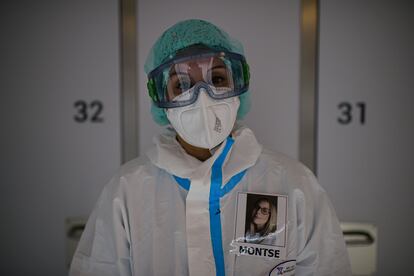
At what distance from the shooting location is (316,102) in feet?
4.11

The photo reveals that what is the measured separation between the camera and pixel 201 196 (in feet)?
2.77

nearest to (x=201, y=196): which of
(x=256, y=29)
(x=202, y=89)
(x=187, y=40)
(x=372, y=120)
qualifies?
(x=202, y=89)

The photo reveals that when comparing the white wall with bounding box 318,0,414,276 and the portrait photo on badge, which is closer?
the portrait photo on badge

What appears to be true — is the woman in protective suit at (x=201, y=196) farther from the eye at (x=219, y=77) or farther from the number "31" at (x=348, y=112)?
the number "31" at (x=348, y=112)

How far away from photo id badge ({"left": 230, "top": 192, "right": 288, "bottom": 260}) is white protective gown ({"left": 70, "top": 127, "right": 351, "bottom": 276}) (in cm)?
2

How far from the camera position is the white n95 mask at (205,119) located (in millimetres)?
801

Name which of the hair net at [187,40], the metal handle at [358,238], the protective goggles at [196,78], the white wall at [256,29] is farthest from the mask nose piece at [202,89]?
the metal handle at [358,238]

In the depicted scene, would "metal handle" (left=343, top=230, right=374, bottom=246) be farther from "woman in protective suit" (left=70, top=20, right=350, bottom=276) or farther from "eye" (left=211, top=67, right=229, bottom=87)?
"eye" (left=211, top=67, right=229, bottom=87)

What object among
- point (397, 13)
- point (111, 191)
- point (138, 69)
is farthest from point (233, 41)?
point (397, 13)

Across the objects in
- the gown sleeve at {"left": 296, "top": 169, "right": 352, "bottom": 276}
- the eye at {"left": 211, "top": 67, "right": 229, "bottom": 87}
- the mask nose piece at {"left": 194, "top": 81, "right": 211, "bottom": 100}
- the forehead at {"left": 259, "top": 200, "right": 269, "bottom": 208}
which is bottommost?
the gown sleeve at {"left": 296, "top": 169, "right": 352, "bottom": 276}

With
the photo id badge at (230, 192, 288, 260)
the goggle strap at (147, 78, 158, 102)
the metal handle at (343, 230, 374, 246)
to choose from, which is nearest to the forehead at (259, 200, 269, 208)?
the photo id badge at (230, 192, 288, 260)

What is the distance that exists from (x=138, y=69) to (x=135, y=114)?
0.64ft

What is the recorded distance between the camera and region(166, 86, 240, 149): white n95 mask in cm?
80

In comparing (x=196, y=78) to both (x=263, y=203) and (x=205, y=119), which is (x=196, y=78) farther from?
(x=263, y=203)
